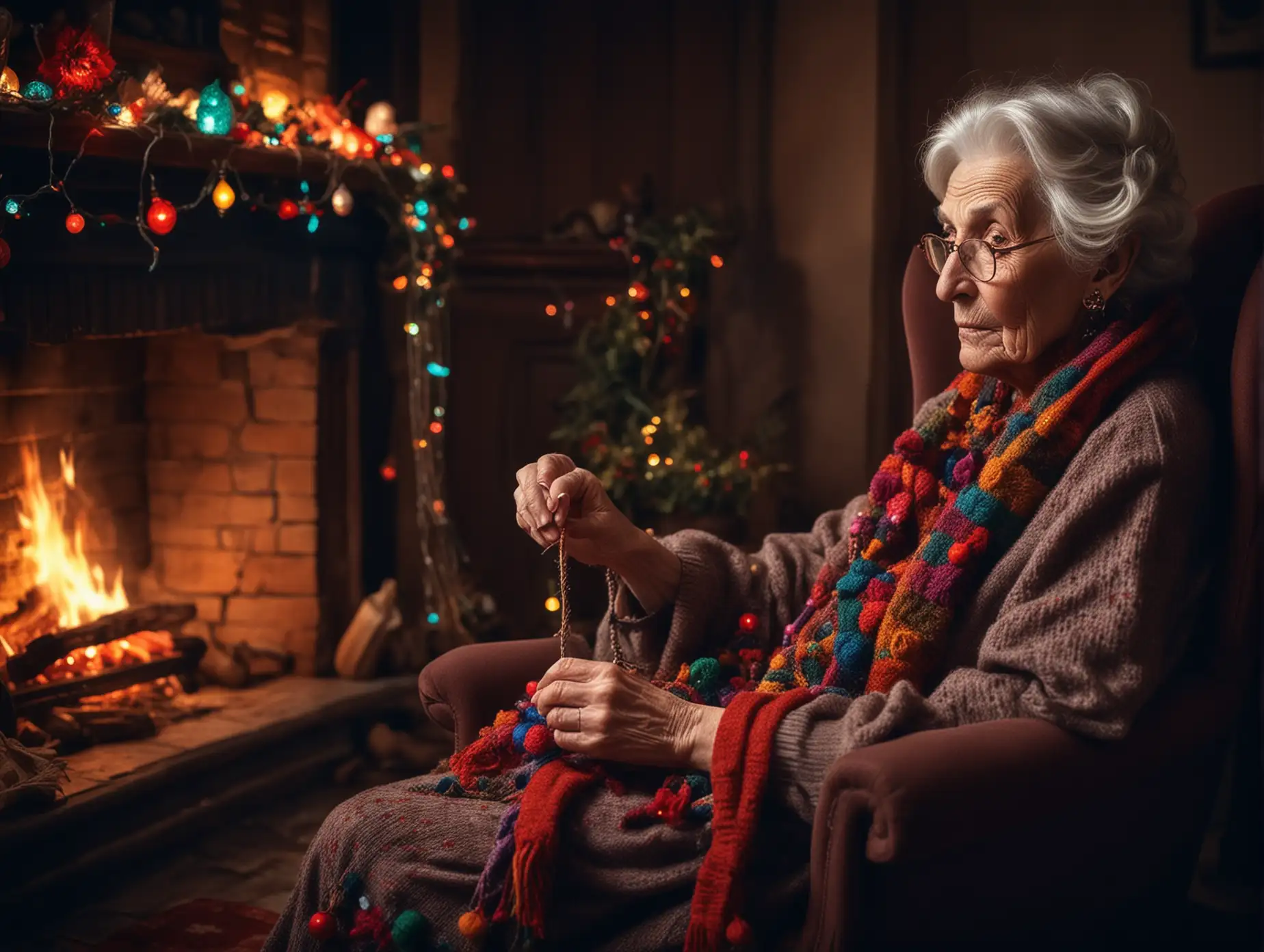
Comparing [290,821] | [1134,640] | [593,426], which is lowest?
[290,821]


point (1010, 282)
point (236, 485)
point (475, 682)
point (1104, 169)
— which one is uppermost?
point (1104, 169)

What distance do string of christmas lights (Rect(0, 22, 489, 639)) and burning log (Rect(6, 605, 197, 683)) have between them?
66 cm

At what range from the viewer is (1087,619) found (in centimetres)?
150

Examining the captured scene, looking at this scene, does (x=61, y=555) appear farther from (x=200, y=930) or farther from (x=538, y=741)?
(x=538, y=741)

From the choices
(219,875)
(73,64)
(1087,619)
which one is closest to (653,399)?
(219,875)

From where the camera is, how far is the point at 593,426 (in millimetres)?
3582

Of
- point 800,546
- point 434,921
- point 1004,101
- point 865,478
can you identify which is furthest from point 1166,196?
point 865,478

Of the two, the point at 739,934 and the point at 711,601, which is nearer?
the point at 739,934

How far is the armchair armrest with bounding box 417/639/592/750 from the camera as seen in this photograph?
192 centimetres

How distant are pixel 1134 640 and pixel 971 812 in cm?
30

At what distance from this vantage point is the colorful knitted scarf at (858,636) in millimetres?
1501

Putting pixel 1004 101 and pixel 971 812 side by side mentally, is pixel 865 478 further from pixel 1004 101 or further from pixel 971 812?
pixel 971 812

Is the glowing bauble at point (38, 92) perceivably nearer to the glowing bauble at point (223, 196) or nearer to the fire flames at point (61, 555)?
the glowing bauble at point (223, 196)

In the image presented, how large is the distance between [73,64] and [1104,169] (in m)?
1.74
